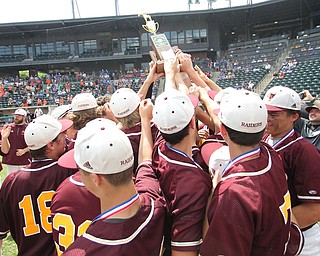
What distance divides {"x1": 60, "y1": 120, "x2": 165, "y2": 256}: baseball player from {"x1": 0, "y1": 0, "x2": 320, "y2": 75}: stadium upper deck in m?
33.4

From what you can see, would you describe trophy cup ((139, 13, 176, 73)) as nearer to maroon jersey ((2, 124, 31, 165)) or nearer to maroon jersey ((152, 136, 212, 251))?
maroon jersey ((152, 136, 212, 251))

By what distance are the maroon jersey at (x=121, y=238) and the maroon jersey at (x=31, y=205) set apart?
114 cm

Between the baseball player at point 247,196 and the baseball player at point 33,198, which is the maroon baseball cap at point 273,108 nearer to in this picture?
the baseball player at point 247,196

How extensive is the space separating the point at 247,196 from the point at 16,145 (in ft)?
20.0

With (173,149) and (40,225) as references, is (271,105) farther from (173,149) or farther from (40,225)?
(40,225)

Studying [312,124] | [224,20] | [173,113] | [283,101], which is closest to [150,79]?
[283,101]

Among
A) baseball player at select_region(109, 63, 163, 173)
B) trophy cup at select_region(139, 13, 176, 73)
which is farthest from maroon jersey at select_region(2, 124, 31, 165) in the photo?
baseball player at select_region(109, 63, 163, 173)

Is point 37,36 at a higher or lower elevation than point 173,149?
higher

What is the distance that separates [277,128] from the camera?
8.32ft

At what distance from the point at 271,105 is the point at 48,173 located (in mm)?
1854

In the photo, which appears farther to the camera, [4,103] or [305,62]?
[4,103]

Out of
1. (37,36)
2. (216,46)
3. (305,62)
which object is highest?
(37,36)

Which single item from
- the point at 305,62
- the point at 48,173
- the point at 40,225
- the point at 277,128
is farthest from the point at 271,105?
the point at 305,62

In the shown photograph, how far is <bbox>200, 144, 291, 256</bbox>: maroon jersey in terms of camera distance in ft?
5.08
